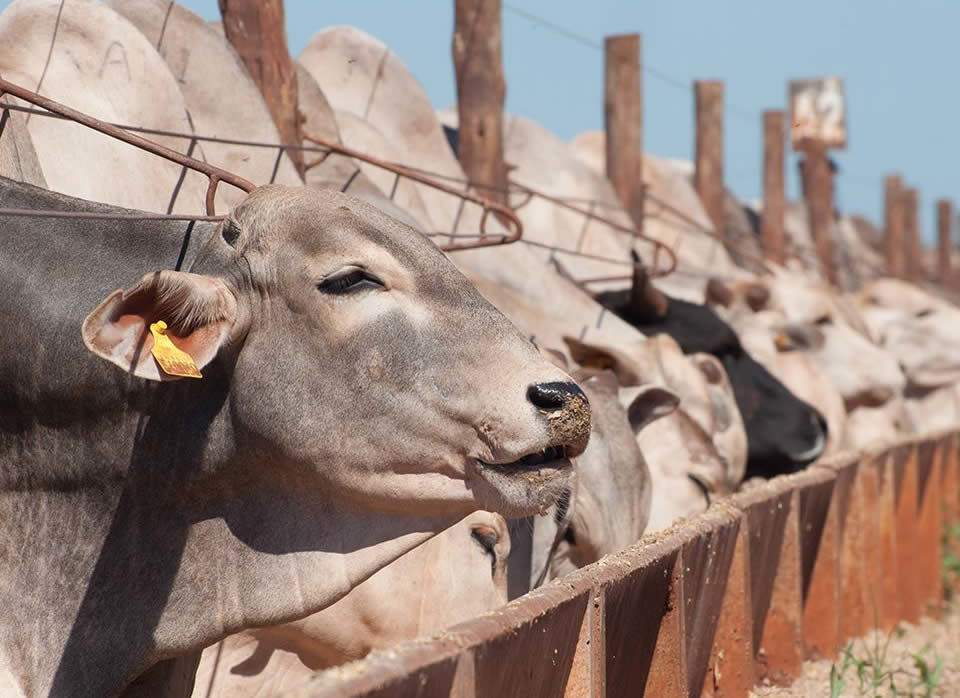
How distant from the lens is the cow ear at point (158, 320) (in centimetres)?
292

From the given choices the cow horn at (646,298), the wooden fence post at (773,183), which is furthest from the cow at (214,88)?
the wooden fence post at (773,183)

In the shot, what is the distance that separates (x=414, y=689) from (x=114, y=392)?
1050mm

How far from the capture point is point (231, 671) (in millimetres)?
3992

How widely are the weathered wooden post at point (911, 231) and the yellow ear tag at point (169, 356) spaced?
1993 cm

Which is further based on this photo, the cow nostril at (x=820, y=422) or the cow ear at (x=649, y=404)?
the cow nostril at (x=820, y=422)

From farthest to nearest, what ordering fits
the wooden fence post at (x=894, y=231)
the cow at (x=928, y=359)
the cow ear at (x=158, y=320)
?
1. the wooden fence post at (x=894, y=231)
2. the cow at (x=928, y=359)
3. the cow ear at (x=158, y=320)

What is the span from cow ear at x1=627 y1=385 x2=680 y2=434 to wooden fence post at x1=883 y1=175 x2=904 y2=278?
15.1 metres

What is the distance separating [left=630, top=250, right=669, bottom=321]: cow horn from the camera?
25.7 feet

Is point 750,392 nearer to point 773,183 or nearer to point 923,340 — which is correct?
point 923,340

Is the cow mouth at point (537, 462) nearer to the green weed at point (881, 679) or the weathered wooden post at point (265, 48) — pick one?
the green weed at point (881, 679)

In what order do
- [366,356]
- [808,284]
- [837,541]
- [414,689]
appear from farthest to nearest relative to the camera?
[808,284]
[837,541]
[366,356]
[414,689]

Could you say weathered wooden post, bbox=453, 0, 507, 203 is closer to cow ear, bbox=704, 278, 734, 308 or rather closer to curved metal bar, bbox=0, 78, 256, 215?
cow ear, bbox=704, 278, 734, 308

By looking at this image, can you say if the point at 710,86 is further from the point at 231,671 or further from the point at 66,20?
the point at 231,671

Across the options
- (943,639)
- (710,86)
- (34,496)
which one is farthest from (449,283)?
(710,86)
